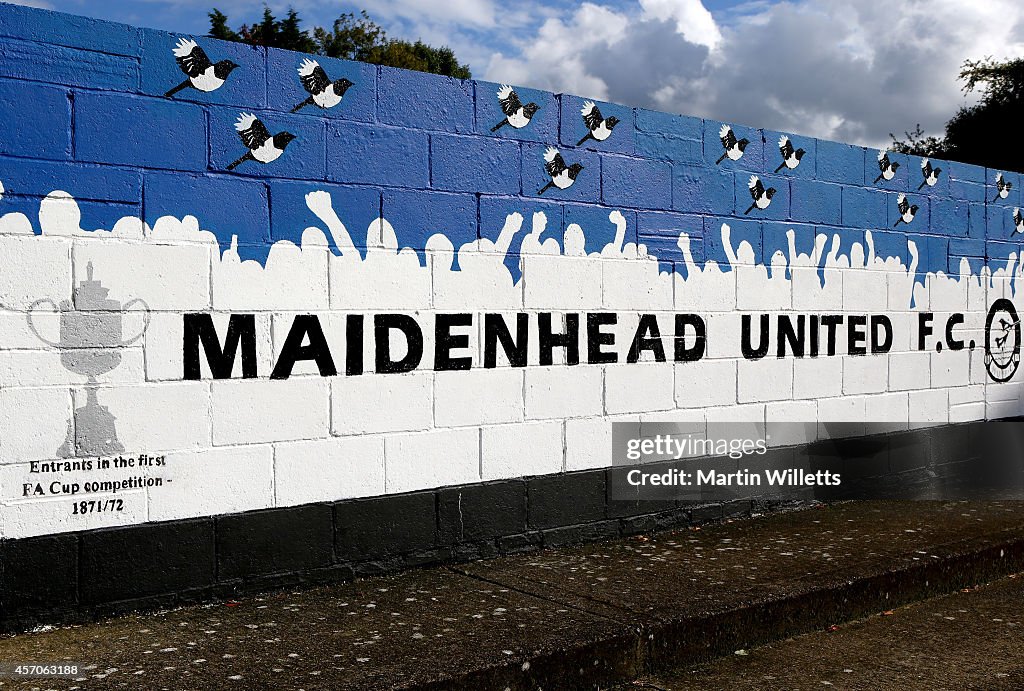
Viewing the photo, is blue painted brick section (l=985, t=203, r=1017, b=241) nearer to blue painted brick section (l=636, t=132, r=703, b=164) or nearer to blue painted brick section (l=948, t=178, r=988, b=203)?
blue painted brick section (l=948, t=178, r=988, b=203)

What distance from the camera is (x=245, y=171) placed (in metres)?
4.53

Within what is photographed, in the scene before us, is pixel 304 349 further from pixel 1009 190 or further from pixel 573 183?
pixel 1009 190

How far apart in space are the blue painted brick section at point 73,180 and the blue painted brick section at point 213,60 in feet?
1.32

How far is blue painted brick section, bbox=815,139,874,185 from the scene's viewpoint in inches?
279

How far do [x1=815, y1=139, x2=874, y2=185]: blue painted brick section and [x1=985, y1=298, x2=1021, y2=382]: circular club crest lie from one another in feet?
6.75

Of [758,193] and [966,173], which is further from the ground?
[966,173]

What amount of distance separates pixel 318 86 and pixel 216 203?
0.78 metres

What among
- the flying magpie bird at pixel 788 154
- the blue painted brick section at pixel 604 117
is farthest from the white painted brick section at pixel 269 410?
the flying magpie bird at pixel 788 154

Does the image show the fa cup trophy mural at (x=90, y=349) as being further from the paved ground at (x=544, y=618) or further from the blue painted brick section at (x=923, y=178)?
the blue painted brick section at (x=923, y=178)

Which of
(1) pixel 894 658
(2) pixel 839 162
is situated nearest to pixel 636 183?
(2) pixel 839 162

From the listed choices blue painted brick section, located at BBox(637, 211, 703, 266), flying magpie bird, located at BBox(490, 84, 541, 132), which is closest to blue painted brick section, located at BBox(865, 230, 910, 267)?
blue painted brick section, located at BBox(637, 211, 703, 266)

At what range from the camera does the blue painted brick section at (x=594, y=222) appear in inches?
223

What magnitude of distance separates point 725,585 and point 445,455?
152cm

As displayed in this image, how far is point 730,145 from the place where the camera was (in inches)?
257
